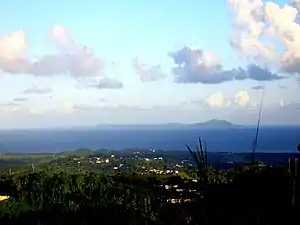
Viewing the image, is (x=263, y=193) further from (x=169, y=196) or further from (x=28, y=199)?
(x=28, y=199)

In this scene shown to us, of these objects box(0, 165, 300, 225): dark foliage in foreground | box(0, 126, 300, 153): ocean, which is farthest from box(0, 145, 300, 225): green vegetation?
box(0, 126, 300, 153): ocean

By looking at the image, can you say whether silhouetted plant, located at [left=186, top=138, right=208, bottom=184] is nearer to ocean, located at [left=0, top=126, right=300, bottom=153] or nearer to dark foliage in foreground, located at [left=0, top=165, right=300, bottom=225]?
dark foliage in foreground, located at [left=0, top=165, right=300, bottom=225]

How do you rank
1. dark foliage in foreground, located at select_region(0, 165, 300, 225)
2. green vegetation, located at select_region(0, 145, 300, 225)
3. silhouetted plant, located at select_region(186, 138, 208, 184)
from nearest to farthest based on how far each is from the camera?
1. silhouetted plant, located at select_region(186, 138, 208, 184)
2. green vegetation, located at select_region(0, 145, 300, 225)
3. dark foliage in foreground, located at select_region(0, 165, 300, 225)

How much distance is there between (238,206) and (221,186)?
0.39 meters

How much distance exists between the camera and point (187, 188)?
675cm

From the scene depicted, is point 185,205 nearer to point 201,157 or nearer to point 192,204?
point 192,204

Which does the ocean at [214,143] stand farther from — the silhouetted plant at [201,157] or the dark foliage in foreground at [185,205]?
the silhouetted plant at [201,157]

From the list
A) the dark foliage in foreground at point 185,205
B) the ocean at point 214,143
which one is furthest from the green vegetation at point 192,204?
the ocean at point 214,143

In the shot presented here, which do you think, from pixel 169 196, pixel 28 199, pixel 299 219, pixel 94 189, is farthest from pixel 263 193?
pixel 28 199

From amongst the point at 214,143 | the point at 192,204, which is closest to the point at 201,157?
the point at 192,204

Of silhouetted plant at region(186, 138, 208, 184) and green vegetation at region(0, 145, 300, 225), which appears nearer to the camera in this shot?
silhouetted plant at region(186, 138, 208, 184)

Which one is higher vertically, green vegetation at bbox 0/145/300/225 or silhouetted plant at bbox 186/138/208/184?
silhouetted plant at bbox 186/138/208/184

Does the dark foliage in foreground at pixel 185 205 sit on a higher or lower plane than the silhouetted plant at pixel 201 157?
lower

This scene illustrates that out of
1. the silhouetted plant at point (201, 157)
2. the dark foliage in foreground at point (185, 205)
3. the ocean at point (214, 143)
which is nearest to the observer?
the silhouetted plant at point (201, 157)
